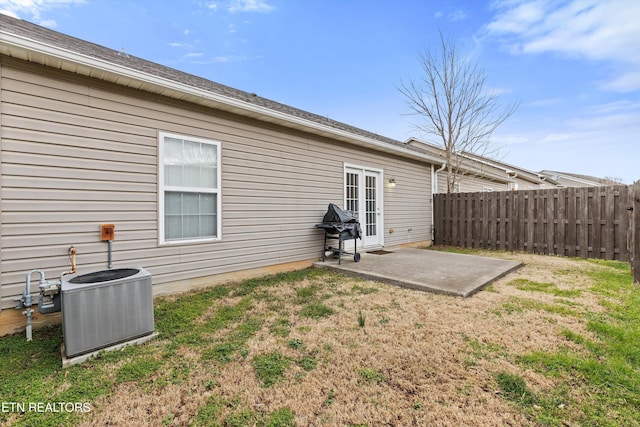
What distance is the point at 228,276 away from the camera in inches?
183

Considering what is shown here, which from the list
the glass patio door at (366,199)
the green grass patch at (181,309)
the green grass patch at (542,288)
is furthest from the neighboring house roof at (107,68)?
the green grass patch at (542,288)

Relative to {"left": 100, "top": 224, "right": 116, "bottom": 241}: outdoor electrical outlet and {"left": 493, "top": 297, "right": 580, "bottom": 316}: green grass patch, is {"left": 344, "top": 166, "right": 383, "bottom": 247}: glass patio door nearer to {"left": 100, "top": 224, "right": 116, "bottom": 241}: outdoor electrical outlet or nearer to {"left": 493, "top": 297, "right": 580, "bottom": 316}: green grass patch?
{"left": 493, "top": 297, "right": 580, "bottom": 316}: green grass patch

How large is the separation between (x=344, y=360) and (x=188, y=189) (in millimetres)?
3262

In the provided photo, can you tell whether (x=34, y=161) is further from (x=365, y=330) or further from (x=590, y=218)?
(x=590, y=218)

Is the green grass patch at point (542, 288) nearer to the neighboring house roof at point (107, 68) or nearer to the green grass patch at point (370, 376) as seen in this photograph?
the green grass patch at point (370, 376)

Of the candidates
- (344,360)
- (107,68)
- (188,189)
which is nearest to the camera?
(344,360)

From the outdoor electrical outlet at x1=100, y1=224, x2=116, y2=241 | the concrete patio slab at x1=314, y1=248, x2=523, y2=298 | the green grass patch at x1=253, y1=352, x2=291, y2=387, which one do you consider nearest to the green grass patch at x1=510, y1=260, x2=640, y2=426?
the concrete patio slab at x1=314, y1=248, x2=523, y2=298

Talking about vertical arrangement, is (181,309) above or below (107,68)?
below

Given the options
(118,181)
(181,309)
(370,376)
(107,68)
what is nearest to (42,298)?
(181,309)

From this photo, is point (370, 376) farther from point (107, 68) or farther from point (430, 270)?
point (107, 68)

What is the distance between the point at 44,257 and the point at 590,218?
1011 centimetres

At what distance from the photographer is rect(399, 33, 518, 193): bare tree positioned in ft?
33.0

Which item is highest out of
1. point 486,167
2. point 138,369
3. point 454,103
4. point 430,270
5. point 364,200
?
point 454,103

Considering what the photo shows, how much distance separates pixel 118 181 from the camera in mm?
3625
